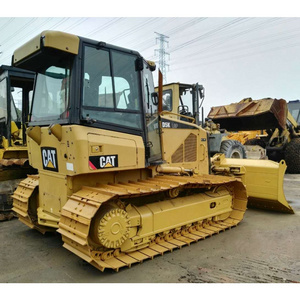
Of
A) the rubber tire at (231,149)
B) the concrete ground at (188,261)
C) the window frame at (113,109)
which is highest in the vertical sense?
the window frame at (113,109)

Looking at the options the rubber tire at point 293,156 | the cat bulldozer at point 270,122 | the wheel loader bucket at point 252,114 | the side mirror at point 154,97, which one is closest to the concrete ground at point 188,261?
the side mirror at point 154,97

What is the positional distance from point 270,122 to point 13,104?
335 inches

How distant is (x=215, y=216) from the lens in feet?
16.2

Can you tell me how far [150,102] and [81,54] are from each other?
120cm

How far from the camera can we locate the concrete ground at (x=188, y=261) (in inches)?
129

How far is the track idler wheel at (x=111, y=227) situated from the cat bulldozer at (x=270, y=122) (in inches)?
316

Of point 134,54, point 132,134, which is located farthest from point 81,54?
point 132,134

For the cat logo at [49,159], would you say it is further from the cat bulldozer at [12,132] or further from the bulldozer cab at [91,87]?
the cat bulldozer at [12,132]

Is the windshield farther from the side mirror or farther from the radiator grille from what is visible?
the radiator grille

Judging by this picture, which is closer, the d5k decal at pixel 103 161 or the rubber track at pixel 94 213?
the rubber track at pixel 94 213

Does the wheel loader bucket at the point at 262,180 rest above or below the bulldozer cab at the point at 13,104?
below

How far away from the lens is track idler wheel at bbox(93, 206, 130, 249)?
3.24 metres

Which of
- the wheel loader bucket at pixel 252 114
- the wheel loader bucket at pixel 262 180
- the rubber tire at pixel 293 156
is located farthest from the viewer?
the rubber tire at pixel 293 156

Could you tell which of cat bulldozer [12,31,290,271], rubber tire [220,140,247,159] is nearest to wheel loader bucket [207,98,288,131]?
rubber tire [220,140,247,159]
